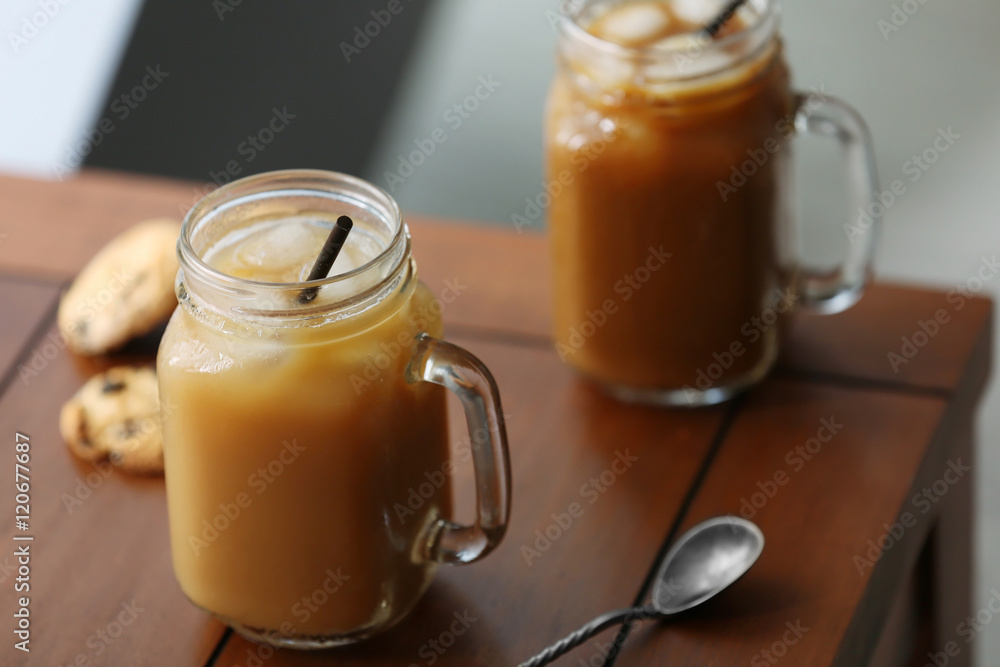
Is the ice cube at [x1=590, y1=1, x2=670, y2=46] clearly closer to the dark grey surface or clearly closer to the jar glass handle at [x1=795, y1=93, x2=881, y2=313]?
the jar glass handle at [x1=795, y1=93, x2=881, y2=313]

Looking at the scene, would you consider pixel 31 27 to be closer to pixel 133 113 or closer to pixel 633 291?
pixel 133 113

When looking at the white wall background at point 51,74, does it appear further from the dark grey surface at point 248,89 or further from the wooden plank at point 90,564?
the wooden plank at point 90,564

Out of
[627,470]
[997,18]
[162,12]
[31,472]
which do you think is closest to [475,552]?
[627,470]

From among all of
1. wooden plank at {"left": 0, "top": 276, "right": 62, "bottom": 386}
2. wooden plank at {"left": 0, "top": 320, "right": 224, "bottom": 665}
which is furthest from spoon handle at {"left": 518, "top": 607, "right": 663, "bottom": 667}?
wooden plank at {"left": 0, "top": 276, "right": 62, "bottom": 386}

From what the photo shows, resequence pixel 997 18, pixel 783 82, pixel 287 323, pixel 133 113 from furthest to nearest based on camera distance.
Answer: pixel 997 18 → pixel 133 113 → pixel 783 82 → pixel 287 323

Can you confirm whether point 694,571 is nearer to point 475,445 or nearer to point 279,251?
point 475,445

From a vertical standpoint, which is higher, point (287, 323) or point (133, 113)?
point (287, 323)
